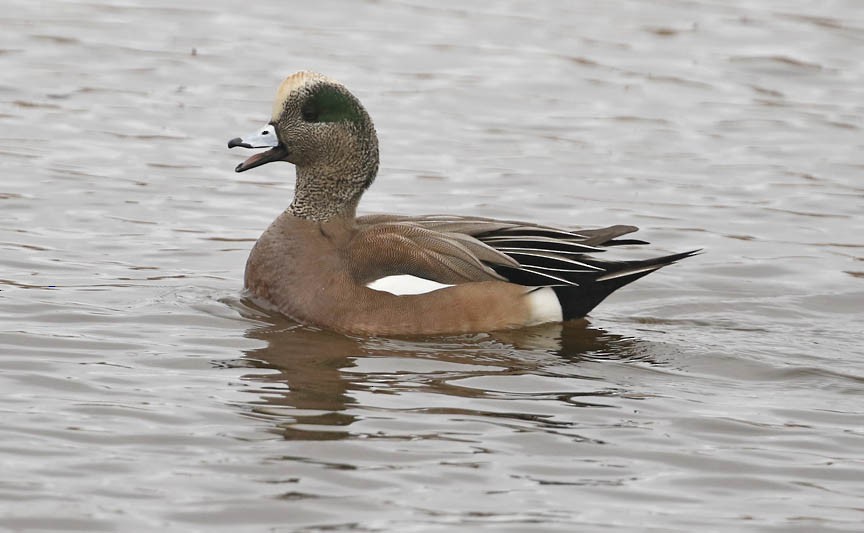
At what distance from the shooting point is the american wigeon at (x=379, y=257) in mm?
7520

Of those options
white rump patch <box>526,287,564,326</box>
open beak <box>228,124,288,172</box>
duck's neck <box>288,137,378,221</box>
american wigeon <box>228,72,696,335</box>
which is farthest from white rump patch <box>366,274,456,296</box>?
open beak <box>228,124,288,172</box>

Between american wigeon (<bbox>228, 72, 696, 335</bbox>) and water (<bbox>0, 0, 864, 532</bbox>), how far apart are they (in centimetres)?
14

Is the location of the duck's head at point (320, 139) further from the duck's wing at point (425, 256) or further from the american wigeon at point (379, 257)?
the duck's wing at point (425, 256)

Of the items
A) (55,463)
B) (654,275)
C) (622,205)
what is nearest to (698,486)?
(55,463)

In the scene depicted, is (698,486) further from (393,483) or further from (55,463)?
(55,463)

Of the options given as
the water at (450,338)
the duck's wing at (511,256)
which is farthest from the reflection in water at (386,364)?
the duck's wing at (511,256)

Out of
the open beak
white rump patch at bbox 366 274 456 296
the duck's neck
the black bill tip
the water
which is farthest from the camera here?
the duck's neck

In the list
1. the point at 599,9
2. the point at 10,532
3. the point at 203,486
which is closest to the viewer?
the point at 10,532

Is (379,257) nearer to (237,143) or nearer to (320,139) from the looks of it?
(320,139)

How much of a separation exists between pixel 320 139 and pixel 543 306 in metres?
1.41

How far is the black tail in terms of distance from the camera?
7.70m

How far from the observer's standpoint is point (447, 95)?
1251cm

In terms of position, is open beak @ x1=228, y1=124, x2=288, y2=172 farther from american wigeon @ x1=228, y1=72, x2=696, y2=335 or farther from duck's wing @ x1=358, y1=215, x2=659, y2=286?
duck's wing @ x1=358, y1=215, x2=659, y2=286

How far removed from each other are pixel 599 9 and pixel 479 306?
7655 mm
